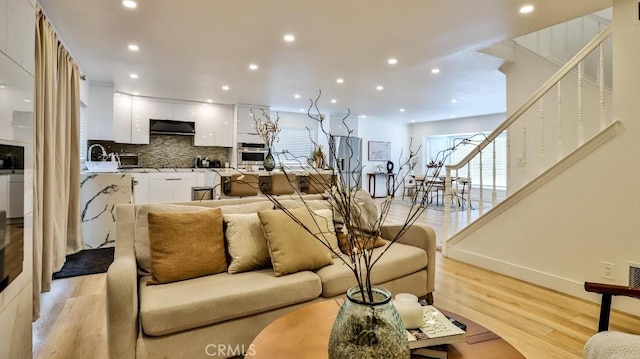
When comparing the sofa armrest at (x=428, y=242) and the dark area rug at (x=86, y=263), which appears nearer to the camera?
the sofa armrest at (x=428, y=242)

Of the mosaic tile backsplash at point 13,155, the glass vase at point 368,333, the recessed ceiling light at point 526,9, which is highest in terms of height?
the recessed ceiling light at point 526,9

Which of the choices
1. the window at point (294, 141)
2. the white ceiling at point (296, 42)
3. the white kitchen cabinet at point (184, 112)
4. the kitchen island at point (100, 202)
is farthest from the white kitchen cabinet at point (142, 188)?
the window at point (294, 141)

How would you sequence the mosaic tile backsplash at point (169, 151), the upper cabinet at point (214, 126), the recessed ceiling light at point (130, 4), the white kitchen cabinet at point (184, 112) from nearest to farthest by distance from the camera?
the recessed ceiling light at point (130, 4) < the mosaic tile backsplash at point (169, 151) < the white kitchen cabinet at point (184, 112) < the upper cabinet at point (214, 126)

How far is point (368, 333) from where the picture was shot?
2.98 ft

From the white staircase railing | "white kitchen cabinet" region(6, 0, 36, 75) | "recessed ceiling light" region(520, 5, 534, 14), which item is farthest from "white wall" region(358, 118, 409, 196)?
"white kitchen cabinet" region(6, 0, 36, 75)

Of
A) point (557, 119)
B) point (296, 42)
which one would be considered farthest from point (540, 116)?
point (296, 42)

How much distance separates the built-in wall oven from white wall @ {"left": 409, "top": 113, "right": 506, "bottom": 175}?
4.73 meters

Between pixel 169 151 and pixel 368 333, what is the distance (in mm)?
6731

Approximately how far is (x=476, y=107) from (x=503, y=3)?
214 inches

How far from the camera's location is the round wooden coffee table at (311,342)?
111 centimetres

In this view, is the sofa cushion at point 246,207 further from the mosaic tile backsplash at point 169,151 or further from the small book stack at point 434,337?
the mosaic tile backsplash at point 169,151

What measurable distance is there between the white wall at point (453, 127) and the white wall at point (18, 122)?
29.4 feet

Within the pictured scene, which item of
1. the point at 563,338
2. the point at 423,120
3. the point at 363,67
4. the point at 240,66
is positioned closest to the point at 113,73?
the point at 240,66

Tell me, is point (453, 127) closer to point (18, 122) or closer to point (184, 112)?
point (184, 112)
